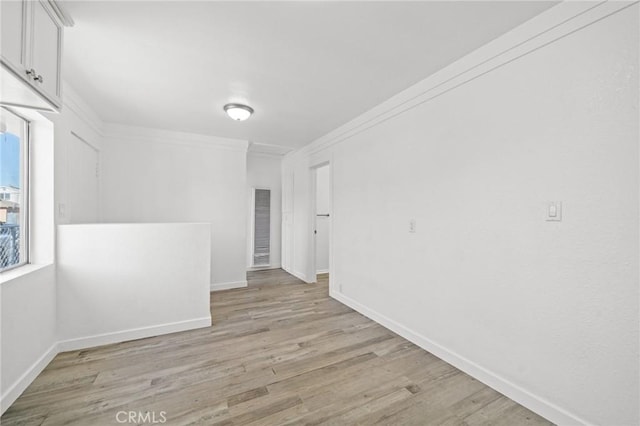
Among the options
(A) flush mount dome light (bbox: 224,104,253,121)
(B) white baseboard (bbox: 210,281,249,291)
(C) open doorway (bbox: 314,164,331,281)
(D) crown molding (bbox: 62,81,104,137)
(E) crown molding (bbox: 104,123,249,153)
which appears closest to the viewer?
(D) crown molding (bbox: 62,81,104,137)

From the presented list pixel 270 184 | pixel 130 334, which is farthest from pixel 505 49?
pixel 270 184

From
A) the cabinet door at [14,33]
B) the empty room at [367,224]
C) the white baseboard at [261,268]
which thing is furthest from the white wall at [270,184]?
the cabinet door at [14,33]

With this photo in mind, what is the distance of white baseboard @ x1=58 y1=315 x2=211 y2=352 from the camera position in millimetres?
2480

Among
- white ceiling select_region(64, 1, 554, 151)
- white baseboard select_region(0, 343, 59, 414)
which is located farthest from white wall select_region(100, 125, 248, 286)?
white baseboard select_region(0, 343, 59, 414)

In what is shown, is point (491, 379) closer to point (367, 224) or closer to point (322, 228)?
point (367, 224)

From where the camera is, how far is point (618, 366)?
1.42 metres

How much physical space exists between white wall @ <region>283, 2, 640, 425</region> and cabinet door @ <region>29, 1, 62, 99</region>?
2.75 m

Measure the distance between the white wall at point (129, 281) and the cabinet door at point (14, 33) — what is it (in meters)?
1.59

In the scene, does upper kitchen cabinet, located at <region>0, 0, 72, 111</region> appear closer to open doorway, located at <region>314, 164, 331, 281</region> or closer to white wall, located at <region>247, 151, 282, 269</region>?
white wall, located at <region>247, 151, 282, 269</region>

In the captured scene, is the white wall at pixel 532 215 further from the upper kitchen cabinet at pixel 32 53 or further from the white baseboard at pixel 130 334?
the upper kitchen cabinet at pixel 32 53

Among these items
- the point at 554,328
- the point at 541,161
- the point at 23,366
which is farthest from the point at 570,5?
the point at 23,366

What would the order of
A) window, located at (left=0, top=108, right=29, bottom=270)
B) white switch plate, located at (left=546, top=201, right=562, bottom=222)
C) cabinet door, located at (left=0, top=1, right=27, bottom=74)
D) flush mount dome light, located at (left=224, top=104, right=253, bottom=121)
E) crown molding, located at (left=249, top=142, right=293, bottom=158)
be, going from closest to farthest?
cabinet door, located at (left=0, top=1, right=27, bottom=74) → white switch plate, located at (left=546, top=201, right=562, bottom=222) → window, located at (left=0, top=108, right=29, bottom=270) → flush mount dome light, located at (left=224, top=104, right=253, bottom=121) → crown molding, located at (left=249, top=142, right=293, bottom=158)

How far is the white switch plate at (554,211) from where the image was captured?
1631mm

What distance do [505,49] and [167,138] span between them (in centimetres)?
430
